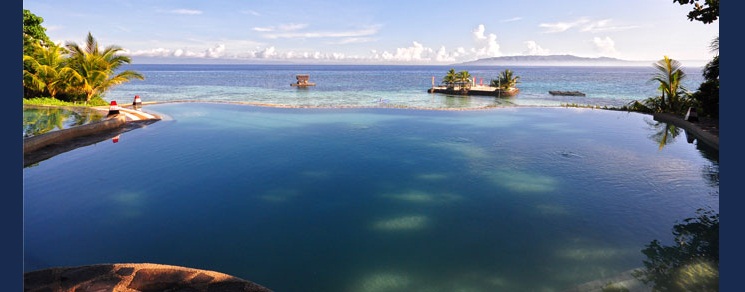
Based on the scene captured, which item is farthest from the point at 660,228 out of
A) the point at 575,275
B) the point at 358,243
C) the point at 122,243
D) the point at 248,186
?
the point at 122,243

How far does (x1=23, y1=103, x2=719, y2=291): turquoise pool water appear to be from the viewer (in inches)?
249

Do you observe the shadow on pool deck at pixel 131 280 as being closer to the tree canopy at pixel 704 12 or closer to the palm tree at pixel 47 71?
the tree canopy at pixel 704 12

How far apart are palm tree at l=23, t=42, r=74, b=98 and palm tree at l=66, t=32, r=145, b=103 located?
2.03 feet

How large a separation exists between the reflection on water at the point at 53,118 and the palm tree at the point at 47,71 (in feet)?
10.5

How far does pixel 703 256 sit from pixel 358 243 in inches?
235

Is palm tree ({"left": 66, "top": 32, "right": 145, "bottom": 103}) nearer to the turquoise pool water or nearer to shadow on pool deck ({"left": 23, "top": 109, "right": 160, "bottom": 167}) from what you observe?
shadow on pool deck ({"left": 23, "top": 109, "right": 160, "bottom": 167})

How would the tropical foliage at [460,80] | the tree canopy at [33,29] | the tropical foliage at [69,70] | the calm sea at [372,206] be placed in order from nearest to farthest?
the calm sea at [372,206]
the tropical foliage at [69,70]
the tree canopy at [33,29]
the tropical foliage at [460,80]

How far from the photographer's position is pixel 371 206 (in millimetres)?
9055

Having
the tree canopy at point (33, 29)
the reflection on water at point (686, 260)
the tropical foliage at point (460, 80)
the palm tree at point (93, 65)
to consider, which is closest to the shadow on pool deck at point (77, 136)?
the palm tree at point (93, 65)

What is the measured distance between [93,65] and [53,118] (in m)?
7.92

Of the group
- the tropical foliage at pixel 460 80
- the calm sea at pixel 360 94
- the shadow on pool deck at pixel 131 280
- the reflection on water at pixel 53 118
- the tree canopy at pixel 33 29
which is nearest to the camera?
the shadow on pool deck at pixel 131 280

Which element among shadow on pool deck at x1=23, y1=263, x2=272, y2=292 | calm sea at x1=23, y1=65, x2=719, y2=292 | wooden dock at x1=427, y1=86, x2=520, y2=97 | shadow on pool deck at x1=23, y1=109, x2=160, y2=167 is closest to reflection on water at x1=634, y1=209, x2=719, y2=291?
calm sea at x1=23, y1=65, x2=719, y2=292

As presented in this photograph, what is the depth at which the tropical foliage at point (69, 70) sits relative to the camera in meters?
23.6

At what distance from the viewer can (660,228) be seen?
773 cm
